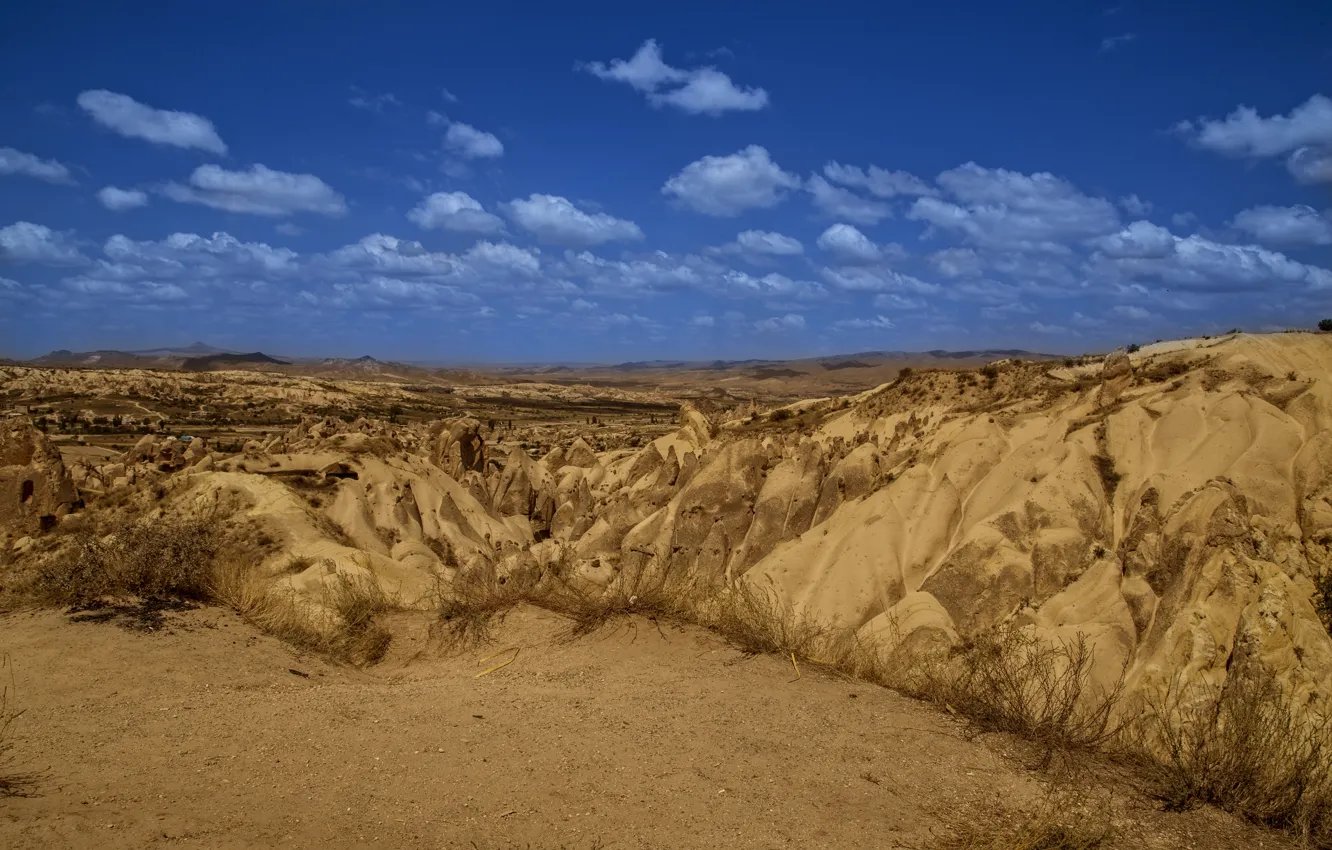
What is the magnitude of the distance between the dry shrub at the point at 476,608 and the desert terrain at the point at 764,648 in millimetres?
44

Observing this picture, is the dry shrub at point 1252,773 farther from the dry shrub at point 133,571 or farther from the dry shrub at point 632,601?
the dry shrub at point 133,571

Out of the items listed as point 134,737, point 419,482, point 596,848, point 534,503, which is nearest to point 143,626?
point 134,737

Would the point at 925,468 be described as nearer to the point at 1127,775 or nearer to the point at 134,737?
the point at 1127,775

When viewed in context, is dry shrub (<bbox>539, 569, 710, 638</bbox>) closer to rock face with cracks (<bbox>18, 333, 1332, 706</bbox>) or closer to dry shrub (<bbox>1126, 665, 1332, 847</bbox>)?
rock face with cracks (<bbox>18, 333, 1332, 706</bbox>)

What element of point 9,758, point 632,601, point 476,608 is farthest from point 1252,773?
point 9,758

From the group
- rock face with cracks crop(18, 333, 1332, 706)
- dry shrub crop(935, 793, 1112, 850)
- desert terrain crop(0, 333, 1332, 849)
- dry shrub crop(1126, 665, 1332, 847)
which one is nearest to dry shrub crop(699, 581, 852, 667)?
desert terrain crop(0, 333, 1332, 849)

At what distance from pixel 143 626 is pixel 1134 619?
34.0 ft

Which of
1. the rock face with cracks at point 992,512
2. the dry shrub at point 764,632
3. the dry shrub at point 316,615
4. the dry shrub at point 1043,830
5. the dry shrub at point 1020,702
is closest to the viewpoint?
the dry shrub at point 1043,830

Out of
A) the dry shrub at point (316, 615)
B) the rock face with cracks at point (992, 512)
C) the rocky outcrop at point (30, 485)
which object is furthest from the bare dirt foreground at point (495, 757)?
the rocky outcrop at point (30, 485)

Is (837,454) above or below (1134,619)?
above

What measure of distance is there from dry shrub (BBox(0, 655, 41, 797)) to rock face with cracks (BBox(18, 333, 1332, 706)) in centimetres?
432

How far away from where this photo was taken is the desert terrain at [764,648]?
4.59 m

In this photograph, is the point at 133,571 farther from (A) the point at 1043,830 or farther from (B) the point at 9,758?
(A) the point at 1043,830

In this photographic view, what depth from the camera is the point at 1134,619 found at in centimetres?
1011
